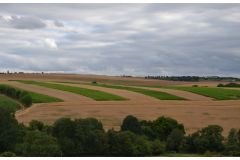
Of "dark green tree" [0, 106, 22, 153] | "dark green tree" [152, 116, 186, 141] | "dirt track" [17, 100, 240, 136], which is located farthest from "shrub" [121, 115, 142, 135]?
"dark green tree" [0, 106, 22, 153]

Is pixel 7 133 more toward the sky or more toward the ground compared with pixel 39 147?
more toward the ground

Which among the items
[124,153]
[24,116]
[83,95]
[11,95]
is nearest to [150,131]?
[124,153]

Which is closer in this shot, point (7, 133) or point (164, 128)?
point (7, 133)

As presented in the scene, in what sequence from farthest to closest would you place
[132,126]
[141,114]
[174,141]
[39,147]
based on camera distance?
[141,114]
[132,126]
[174,141]
[39,147]

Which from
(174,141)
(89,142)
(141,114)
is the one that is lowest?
(141,114)

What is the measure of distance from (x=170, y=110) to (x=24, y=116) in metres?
27.9

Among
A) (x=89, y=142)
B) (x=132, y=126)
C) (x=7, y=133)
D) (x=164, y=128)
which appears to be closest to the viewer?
(x=89, y=142)

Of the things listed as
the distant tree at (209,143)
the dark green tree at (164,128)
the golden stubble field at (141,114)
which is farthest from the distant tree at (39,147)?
the golden stubble field at (141,114)

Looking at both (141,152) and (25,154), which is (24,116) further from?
(141,152)

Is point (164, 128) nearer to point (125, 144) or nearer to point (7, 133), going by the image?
point (125, 144)

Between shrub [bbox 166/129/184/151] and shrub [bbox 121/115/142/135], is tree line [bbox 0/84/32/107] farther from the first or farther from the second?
shrub [bbox 166/129/184/151]

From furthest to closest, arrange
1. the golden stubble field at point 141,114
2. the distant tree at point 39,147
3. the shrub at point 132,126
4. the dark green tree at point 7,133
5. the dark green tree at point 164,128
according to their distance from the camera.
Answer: the golden stubble field at point 141,114, the dark green tree at point 164,128, the shrub at point 132,126, the dark green tree at point 7,133, the distant tree at point 39,147

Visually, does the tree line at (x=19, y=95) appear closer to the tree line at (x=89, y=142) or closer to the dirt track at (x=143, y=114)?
the dirt track at (x=143, y=114)

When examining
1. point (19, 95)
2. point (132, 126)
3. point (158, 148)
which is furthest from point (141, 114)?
point (19, 95)
